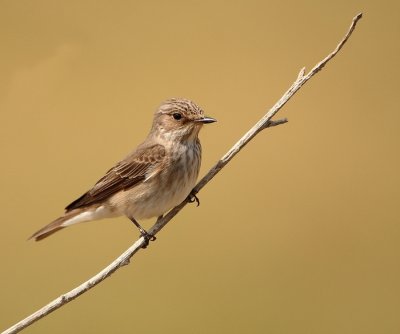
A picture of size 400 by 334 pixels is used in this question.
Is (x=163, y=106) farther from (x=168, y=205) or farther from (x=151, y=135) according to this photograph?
(x=168, y=205)

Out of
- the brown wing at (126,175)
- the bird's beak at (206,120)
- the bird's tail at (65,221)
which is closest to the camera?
the bird's beak at (206,120)

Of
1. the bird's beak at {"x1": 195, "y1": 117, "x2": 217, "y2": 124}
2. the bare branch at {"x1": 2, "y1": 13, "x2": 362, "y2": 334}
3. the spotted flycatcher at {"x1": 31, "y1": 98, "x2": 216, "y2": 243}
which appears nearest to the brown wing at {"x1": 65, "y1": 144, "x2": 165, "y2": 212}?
the spotted flycatcher at {"x1": 31, "y1": 98, "x2": 216, "y2": 243}

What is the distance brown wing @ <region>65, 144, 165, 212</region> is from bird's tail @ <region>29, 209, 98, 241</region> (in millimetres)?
48

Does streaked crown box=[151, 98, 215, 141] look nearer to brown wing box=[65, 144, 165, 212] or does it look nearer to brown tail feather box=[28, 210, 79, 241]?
brown wing box=[65, 144, 165, 212]

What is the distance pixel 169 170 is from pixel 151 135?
0.47 m

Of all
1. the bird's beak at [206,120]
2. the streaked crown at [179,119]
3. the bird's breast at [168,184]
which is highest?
the streaked crown at [179,119]

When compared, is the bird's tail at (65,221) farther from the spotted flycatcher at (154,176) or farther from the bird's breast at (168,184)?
the bird's breast at (168,184)

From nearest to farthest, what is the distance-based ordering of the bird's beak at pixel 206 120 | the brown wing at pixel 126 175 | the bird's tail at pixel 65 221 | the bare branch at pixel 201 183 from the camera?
the bare branch at pixel 201 183 → the bird's beak at pixel 206 120 → the bird's tail at pixel 65 221 → the brown wing at pixel 126 175

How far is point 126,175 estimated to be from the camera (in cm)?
444

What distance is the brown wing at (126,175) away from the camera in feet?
14.0

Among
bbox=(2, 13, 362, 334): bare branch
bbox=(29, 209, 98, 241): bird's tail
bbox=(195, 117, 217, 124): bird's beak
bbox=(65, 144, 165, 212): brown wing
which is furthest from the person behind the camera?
bbox=(65, 144, 165, 212): brown wing

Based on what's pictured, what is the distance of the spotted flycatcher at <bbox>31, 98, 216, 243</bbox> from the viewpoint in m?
4.09

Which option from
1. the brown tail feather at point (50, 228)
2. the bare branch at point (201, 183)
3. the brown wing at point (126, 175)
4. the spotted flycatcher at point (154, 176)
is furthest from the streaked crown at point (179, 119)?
the brown tail feather at point (50, 228)

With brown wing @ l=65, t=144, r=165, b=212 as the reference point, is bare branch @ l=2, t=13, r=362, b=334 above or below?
below
